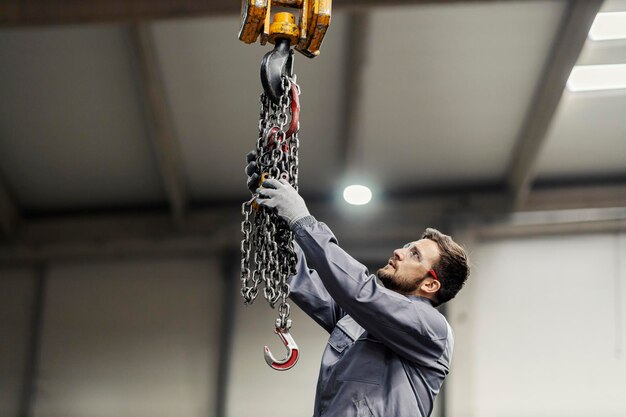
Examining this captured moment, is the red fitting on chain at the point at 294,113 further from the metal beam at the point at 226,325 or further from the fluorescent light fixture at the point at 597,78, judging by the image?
the metal beam at the point at 226,325

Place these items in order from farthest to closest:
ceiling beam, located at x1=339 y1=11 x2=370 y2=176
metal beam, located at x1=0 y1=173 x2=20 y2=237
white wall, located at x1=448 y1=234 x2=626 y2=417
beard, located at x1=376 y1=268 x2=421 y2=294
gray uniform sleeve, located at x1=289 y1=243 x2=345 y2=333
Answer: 1. metal beam, located at x1=0 y1=173 x2=20 y2=237
2. white wall, located at x1=448 y1=234 x2=626 y2=417
3. ceiling beam, located at x1=339 y1=11 x2=370 y2=176
4. gray uniform sleeve, located at x1=289 y1=243 x2=345 y2=333
5. beard, located at x1=376 y1=268 x2=421 y2=294

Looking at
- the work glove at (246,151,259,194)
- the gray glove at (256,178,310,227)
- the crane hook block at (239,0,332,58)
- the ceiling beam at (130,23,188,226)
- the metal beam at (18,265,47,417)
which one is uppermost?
the ceiling beam at (130,23,188,226)

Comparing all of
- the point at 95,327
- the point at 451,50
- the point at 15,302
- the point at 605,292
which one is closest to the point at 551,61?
the point at 451,50

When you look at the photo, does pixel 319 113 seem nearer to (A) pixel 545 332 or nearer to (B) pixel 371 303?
(A) pixel 545 332

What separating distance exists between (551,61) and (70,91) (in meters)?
4.25

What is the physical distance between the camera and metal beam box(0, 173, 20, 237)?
34.1 feet

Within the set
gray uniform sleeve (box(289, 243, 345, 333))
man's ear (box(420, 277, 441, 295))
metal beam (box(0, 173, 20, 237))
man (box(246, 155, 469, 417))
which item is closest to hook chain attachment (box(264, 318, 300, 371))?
man (box(246, 155, 469, 417))

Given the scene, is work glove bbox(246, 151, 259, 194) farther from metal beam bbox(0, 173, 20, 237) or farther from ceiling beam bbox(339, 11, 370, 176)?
metal beam bbox(0, 173, 20, 237)

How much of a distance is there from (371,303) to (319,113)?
19.5 feet

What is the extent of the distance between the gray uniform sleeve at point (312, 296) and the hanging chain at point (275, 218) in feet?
0.99

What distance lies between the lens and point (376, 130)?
9.64 metres

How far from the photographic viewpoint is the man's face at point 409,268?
4121 mm

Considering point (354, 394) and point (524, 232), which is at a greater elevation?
point (524, 232)

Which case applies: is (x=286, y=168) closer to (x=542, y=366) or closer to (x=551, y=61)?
(x=551, y=61)
